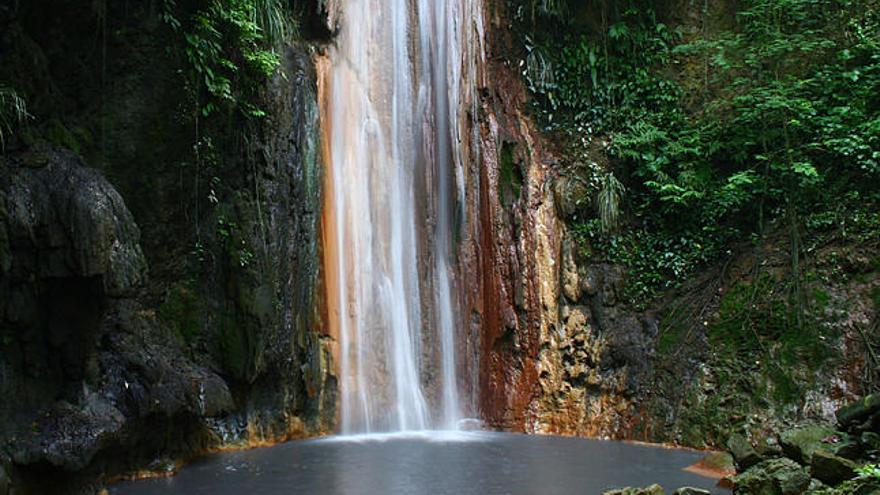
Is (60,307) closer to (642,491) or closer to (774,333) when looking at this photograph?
(642,491)

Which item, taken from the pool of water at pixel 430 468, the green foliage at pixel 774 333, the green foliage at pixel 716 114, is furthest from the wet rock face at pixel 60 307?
the green foliage at pixel 774 333

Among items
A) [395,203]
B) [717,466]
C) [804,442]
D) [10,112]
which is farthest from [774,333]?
[10,112]

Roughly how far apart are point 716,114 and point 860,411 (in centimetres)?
577

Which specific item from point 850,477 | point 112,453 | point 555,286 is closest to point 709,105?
point 555,286

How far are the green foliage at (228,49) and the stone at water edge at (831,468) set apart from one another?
736cm

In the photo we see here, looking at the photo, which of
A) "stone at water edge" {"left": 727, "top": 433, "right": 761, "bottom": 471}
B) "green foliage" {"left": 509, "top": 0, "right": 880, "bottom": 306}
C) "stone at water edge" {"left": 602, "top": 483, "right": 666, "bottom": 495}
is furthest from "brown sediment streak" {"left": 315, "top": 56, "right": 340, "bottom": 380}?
"stone at water edge" {"left": 727, "top": 433, "right": 761, "bottom": 471}

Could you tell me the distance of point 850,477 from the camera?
22.4ft

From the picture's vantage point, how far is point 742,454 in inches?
315

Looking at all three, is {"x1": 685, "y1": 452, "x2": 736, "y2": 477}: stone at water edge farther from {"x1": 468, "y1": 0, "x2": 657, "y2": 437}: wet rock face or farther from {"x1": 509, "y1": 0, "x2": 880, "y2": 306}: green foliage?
{"x1": 509, "y1": 0, "x2": 880, "y2": 306}: green foliage

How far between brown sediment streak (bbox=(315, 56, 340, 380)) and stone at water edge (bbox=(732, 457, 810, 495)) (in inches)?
230

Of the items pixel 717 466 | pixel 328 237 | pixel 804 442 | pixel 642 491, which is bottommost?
pixel 717 466

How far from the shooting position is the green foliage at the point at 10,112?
6.68 m

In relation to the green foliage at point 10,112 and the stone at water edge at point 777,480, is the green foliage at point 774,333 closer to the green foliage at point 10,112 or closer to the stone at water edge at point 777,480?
the stone at water edge at point 777,480

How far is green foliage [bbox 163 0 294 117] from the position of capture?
30.4 feet
